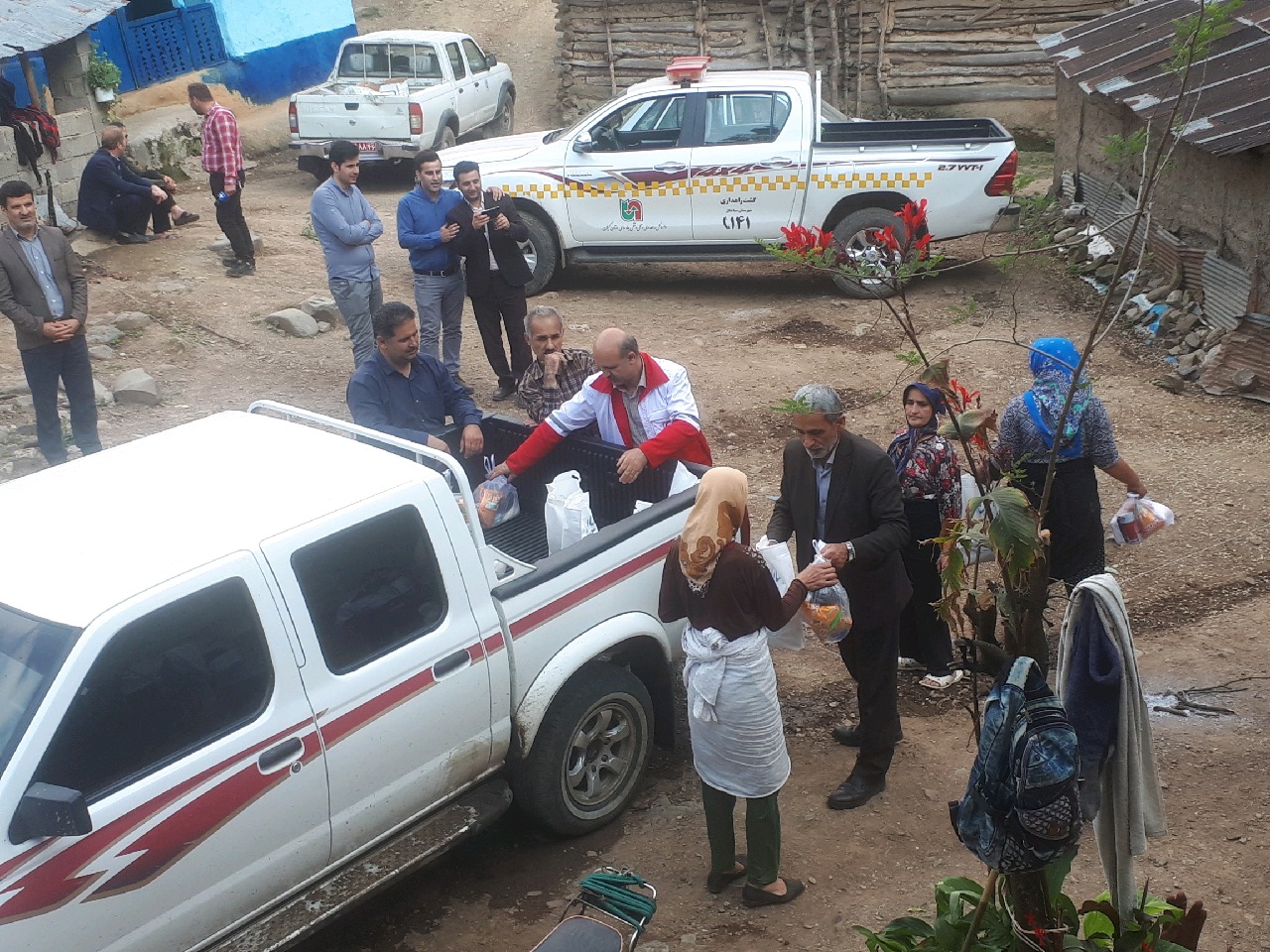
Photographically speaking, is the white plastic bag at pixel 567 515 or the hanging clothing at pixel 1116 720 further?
the white plastic bag at pixel 567 515

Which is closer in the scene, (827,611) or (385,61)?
(827,611)

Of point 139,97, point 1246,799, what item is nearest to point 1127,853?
point 1246,799

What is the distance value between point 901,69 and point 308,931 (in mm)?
16351

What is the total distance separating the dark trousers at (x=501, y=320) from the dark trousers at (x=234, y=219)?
4.07 m

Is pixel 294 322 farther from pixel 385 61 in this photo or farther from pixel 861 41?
pixel 861 41

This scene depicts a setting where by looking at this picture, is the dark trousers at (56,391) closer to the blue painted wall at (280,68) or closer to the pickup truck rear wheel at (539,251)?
the pickup truck rear wheel at (539,251)

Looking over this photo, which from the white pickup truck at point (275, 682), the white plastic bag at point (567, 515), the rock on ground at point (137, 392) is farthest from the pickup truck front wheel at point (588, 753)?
the rock on ground at point (137, 392)

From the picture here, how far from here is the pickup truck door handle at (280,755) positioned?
144 inches

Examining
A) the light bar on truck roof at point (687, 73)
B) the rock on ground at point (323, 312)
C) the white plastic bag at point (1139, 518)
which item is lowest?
the rock on ground at point (323, 312)

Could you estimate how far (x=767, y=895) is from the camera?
4414mm

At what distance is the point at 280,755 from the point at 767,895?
1.88 meters

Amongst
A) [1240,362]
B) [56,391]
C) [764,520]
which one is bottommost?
[764,520]

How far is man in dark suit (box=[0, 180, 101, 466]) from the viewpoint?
23.2ft

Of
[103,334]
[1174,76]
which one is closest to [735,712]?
[1174,76]
